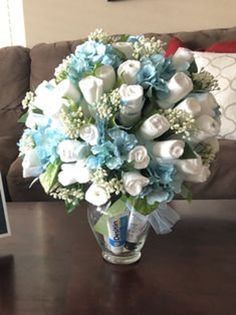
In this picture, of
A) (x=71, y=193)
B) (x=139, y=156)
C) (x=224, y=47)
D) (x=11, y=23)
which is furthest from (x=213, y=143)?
(x=11, y=23)

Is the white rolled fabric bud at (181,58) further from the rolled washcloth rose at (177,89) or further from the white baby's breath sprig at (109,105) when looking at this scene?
the white baby's breath sprig at (109,105)

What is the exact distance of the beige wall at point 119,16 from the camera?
8.03 ft

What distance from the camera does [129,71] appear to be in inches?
31.4

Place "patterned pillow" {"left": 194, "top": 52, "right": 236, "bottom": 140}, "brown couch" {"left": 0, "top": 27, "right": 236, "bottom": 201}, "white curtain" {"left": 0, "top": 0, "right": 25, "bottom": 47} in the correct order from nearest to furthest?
"patterned pillow" {"left": 194, "top": 52, "right": 236, "bottom": 140}
"brown couch" {"left": 0, "top": 27, "right": 236, "bottom": 201}
"white curtain" {"left": 0, "top": 0, "right": 25, "bottom": 47}

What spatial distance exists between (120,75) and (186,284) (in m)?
0.40

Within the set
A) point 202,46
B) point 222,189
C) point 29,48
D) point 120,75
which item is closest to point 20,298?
point 120,75

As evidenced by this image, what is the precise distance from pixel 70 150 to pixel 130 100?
135 mm

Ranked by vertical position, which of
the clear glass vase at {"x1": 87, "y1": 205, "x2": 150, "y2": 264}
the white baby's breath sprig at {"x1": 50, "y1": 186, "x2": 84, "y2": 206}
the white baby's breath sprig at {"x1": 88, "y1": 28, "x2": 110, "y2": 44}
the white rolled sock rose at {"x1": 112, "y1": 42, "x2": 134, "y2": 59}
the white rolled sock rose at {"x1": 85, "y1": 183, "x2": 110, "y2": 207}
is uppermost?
the white baby's breath sprig at {"x1": 88, "y1": 28, "x2": 110, "y2": 44}

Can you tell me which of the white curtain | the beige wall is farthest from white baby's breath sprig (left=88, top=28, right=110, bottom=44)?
the white curtain

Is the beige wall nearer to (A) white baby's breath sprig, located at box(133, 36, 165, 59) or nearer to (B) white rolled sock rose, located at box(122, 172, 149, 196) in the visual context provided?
(A) white baby's breath sprig, located at box(133, 36, 165, 59)

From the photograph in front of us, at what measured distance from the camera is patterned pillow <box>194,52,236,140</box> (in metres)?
1.93

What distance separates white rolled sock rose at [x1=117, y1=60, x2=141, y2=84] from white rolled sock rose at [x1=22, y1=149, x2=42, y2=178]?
0.22m

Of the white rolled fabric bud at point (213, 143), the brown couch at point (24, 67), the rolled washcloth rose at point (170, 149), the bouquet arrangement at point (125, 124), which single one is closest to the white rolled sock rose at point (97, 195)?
the bouquet arrangement at point (125, 124)

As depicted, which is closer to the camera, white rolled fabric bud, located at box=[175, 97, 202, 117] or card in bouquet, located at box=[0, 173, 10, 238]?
white rolled fabric bud, located at box=[175, 97, 202, 117]
